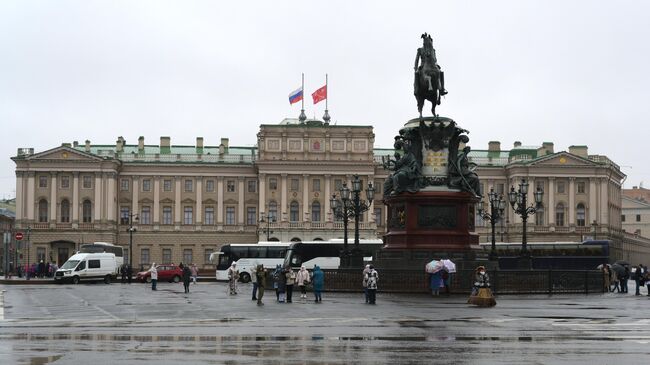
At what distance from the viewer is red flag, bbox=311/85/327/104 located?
11650 cm

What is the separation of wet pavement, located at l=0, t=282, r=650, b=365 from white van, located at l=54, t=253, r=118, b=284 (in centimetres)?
3635

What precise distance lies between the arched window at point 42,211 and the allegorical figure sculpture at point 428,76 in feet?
304

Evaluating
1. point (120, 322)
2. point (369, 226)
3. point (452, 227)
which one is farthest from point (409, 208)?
point (369, 226)

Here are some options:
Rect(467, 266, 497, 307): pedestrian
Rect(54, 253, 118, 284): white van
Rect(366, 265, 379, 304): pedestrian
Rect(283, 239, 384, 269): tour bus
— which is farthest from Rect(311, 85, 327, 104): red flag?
Rect(467, 266, 497, 307): pedestrian

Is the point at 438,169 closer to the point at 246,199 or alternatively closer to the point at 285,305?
the point at 285,305

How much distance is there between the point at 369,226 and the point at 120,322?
98822 mm

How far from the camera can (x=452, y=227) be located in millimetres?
39562

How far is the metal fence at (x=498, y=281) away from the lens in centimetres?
3956

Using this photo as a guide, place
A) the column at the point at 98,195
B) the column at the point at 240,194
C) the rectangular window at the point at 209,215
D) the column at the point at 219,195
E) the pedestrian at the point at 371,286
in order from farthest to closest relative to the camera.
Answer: the column at the point at 240,194, the rectangular window at the point at 209,215, the column at the point at 219,195, the column at the point at 98,195, the pedestrian at the point at 371,286

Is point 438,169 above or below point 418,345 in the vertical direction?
above

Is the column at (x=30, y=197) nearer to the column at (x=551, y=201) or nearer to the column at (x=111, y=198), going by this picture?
the column at (x=111, y=198)

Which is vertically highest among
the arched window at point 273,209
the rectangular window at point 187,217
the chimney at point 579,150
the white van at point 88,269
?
the chimney at point 579,150

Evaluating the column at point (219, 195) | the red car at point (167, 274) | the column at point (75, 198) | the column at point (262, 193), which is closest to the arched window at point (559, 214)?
the column at point (262, 193)

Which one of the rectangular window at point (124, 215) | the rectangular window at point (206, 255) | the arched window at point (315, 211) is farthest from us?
the rectangular window at point (124, 215)
